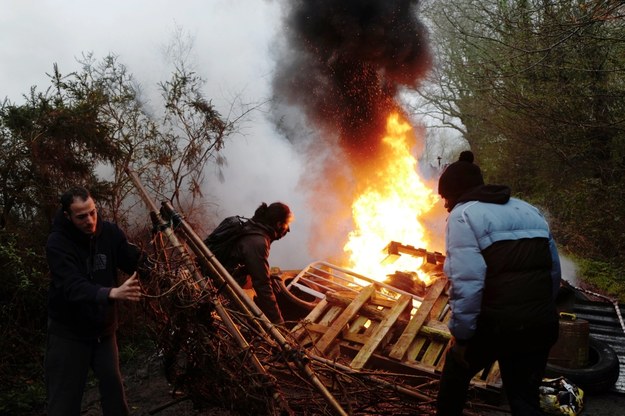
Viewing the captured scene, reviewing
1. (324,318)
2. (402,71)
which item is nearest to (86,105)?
(324,318)

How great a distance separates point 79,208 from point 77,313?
67 cm

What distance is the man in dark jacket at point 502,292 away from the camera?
2.48 m

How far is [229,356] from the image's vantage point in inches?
116

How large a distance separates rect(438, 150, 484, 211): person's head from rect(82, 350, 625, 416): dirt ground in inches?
75.2

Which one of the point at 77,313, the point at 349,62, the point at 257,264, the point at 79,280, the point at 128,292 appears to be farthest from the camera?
the point at 349,62

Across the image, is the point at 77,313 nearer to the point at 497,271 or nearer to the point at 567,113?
the point at 497,271

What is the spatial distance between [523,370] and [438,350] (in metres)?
1.74

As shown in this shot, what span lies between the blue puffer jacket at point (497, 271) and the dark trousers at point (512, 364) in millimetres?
84

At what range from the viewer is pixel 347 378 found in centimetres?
324

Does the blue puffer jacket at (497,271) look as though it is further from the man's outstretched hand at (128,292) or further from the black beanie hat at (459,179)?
the man's outstretched hand at (128,292)

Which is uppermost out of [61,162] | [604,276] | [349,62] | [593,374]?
[349,62]

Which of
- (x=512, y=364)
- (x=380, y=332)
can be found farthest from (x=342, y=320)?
(x=512, y=364)

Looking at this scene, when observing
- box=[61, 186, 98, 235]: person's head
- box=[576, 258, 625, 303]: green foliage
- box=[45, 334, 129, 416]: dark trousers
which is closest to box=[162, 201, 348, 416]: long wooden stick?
box=[61, 186, 98, 235]: person's head

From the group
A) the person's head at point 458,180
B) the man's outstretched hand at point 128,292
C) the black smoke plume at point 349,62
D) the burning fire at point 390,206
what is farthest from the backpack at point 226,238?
the black smoke plume at point 349,62
